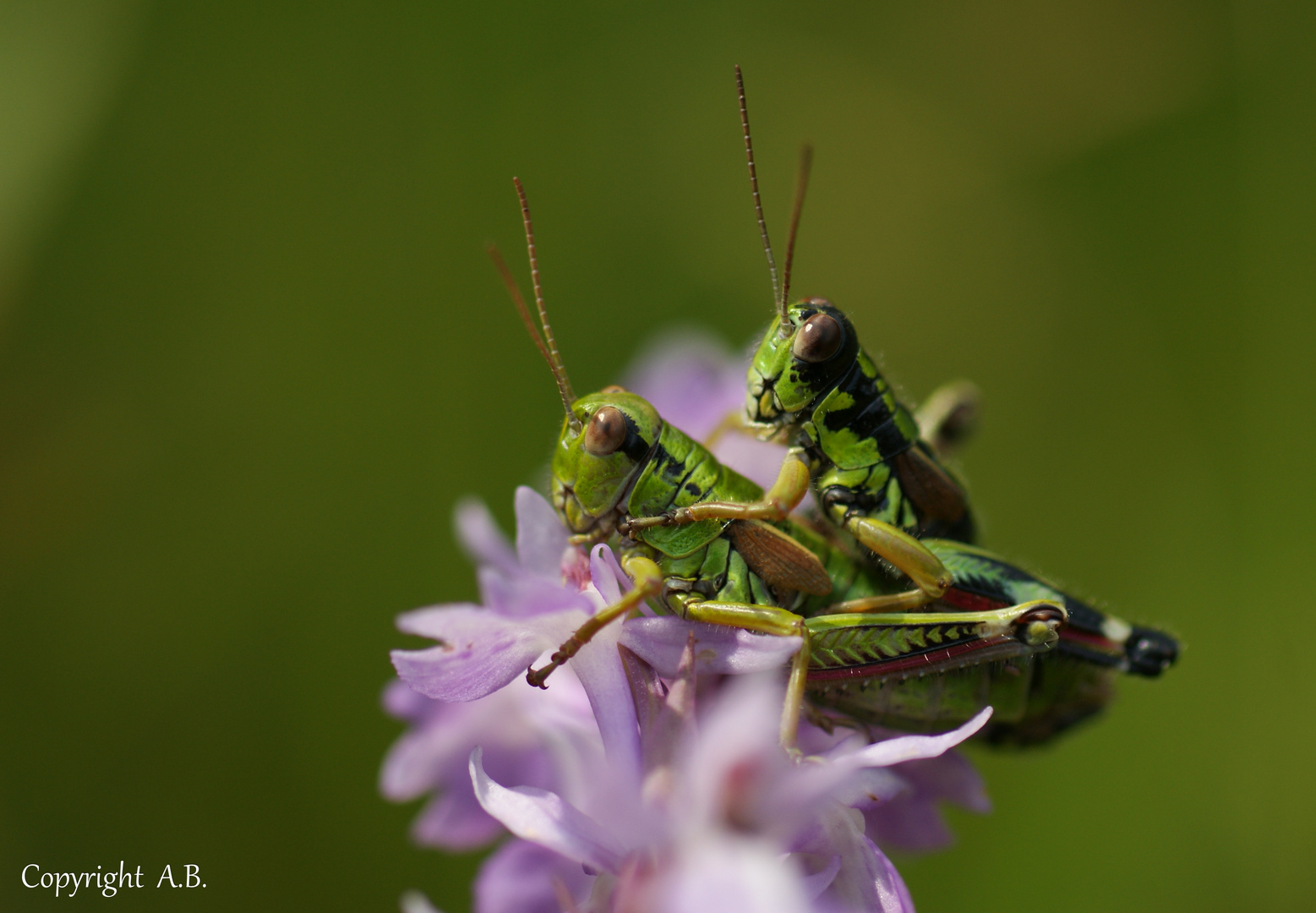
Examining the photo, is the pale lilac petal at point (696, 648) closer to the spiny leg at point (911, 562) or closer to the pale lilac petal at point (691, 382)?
the spiny leg at point (911, 562)

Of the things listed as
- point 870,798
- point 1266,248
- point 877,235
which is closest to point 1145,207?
point 1266,248

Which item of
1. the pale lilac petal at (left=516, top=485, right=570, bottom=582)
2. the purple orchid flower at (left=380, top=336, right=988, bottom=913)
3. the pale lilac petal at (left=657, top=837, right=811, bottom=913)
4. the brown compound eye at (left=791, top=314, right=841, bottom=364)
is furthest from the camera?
the brown compound eye at (left=791, top=314, right=841, bottom=364)

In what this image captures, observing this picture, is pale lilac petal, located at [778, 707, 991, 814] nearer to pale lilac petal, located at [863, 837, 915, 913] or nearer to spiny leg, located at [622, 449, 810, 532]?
pale lilac petal, located at [863, 837, 915, 913]

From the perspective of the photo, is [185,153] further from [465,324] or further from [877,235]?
[877,235]

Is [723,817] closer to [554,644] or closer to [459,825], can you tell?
[554,644]

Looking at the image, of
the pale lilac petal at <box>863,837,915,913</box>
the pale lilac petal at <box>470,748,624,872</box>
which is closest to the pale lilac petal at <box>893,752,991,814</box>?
the pale lilac petal at <box>863,837,915,913</box>

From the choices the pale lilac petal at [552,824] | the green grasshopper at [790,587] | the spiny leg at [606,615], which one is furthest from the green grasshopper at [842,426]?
the pale lilac petal at [552,824]
